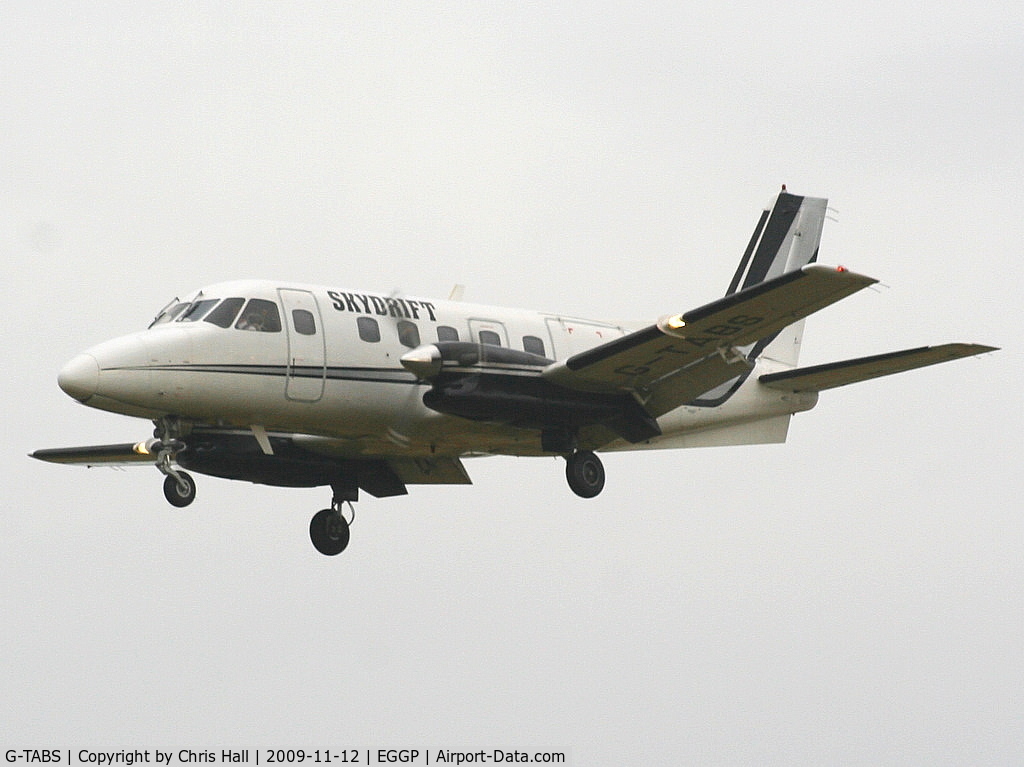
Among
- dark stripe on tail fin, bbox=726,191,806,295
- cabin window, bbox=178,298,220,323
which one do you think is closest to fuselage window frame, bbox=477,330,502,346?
cabin window, bbox=178,298,220,323

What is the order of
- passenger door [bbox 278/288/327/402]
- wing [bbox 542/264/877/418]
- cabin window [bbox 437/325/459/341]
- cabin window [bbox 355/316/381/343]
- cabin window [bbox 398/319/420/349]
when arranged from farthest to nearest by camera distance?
cabin window [bbox 437/325/459/341], cabin window [bbox 398/319/420/349], cabin window [bbox 355/316/381/343], passenger door [bbox 278/288/327/402], wing [bbox 542/264/877/418]

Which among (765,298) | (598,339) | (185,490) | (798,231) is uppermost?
(798,231)

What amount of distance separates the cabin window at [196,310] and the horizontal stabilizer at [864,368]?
8418 millimetres

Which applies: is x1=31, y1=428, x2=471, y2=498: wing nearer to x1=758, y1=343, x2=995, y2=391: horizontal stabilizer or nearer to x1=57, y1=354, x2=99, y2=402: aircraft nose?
x1=57, y1=354, x2=99, y2=402: aircraft nose

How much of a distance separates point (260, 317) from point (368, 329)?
145 cm

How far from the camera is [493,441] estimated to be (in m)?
22.7

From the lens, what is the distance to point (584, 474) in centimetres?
2217

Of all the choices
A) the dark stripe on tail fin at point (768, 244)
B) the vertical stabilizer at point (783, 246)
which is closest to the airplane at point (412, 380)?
the vertical stabilizer at point (783, 246)

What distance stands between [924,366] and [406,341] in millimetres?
6753

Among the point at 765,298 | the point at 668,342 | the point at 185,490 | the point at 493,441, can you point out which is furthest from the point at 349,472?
the point at 765,298

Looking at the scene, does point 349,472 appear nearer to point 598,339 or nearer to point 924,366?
point 598,339

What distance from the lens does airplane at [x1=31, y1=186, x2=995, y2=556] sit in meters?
20.0

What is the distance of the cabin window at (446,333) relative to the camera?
21.9m

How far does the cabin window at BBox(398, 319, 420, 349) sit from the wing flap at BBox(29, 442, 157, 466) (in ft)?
16.5
